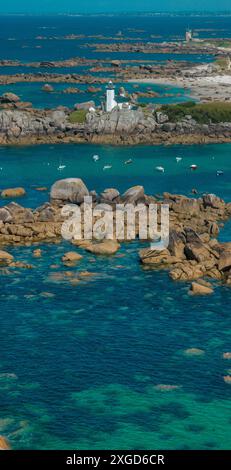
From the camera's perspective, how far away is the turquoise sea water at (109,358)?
41750mm

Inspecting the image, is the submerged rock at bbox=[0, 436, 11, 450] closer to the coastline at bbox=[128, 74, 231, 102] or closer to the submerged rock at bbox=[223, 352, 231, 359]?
the submerged rock at bbox=[223, 352, 231, 359]

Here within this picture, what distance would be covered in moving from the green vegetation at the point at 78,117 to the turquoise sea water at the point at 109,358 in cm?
5791

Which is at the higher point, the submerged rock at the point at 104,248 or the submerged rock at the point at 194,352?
the submerged rock at the point at 104,248

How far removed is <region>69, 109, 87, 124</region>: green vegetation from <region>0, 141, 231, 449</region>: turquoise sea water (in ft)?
190

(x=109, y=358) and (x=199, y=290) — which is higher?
(x=199, y=290)

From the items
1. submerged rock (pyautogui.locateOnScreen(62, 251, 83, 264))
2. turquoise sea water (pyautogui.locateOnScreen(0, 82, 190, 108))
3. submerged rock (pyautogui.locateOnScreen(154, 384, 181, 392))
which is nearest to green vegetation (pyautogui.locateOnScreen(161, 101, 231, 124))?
turquoise sea water (pyautogui.locateOnScreen(0, 82, 190, 108))

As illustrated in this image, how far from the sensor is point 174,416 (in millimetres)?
43031

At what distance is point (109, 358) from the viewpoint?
4909cm

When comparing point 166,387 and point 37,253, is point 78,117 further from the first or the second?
point 166,387

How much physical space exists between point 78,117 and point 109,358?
83.2m

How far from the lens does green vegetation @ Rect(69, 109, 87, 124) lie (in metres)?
127

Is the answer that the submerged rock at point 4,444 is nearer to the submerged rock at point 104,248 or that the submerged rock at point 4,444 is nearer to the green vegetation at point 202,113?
the submerged rock at point 104,248

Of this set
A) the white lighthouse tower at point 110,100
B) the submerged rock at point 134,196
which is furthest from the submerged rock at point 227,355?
the white lighthouse tower at point 110,100

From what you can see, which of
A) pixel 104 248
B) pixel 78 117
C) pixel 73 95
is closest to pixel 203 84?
pixel 73 95
